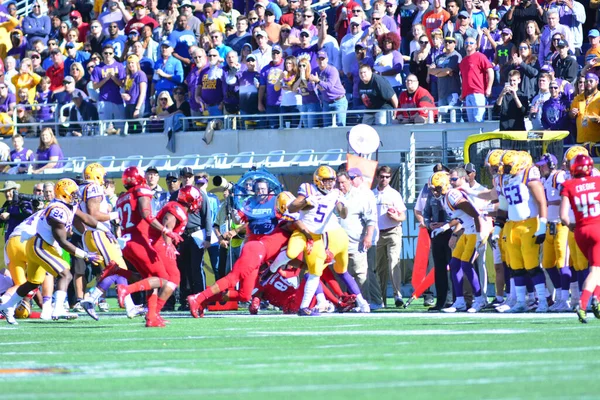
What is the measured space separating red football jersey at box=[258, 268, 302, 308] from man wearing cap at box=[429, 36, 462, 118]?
5352 millimetres

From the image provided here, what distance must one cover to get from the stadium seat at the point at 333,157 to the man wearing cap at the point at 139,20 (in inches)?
241

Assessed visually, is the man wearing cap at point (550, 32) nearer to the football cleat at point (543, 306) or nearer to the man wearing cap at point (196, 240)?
the man wearing cap at point (196, 240)

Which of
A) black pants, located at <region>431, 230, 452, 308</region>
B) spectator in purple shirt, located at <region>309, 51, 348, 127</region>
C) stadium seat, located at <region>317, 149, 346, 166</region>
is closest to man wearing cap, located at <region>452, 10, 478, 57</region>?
spectator in purple shirt, located at <region>309, 51, 348, 127</region>

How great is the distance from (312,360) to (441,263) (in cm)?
711

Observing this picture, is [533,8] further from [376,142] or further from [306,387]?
[306,387]

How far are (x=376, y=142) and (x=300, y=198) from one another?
3529 millimetres

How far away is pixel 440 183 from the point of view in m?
15.0

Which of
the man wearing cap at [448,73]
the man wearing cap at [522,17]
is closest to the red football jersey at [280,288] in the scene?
the man wearing cap at [448,73]

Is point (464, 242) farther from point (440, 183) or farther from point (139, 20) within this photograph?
point (139, 20)

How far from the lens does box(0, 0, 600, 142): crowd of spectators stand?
18.2 meters

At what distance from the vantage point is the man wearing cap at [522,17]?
1936cm

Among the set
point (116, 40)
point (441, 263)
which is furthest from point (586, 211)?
point (116, 40)

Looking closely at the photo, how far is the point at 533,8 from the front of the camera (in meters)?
19.4

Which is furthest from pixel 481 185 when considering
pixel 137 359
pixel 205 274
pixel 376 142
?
pixel 137 359
